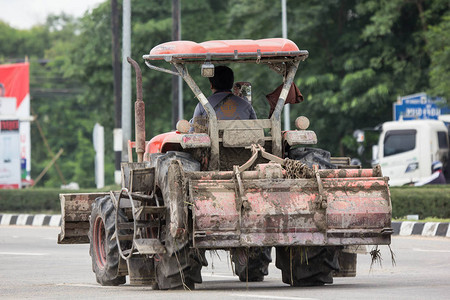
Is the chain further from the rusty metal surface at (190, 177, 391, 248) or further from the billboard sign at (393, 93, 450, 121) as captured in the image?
the billboard sign at (393, 93, 450, 121)

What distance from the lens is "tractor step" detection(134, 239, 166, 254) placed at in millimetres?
10508

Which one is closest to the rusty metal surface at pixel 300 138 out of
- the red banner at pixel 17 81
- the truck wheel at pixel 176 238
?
the truck wheel at pixel 176 238

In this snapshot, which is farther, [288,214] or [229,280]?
[229,280]

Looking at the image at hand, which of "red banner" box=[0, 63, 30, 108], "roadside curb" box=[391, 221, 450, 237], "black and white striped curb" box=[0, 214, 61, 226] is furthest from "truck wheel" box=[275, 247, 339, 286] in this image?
"red banner" box=[0, 63, 30, 108]

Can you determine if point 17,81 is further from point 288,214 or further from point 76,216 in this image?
point 288,214

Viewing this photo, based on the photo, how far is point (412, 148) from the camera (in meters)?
37.3

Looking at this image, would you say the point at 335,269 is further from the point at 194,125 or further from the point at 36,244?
the point at 36,244

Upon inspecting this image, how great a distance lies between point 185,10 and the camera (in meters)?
47.3

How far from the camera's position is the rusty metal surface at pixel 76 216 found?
43.5 ft

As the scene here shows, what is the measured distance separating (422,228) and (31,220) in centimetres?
1155

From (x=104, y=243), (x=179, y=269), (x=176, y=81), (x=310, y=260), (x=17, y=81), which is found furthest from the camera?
(x=17, y=81)

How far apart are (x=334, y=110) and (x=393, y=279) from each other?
27525 millimetres

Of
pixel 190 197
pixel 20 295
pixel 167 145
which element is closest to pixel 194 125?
pixel 167 145

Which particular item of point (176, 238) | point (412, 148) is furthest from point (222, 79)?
point (412, 148)
